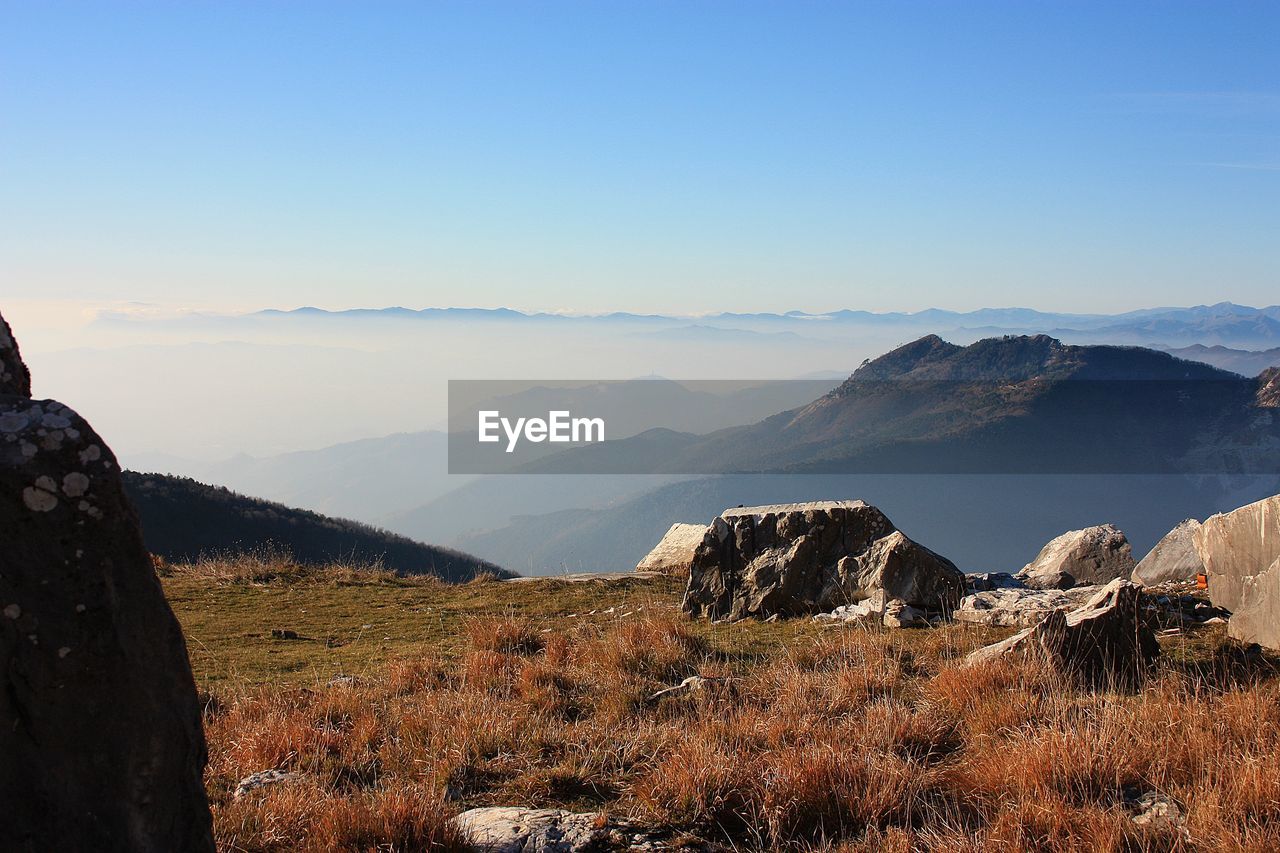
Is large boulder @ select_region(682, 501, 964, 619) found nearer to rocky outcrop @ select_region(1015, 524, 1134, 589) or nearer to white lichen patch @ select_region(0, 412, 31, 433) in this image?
rocky outcrop @ select_region(1015, 524, 1134, 589)

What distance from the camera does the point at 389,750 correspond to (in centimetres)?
618

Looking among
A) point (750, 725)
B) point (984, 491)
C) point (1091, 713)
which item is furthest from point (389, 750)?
point (984, 491)

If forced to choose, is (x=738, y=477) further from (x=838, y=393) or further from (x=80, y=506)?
(x=80, y=506)

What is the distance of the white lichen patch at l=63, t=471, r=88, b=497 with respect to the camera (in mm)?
3439

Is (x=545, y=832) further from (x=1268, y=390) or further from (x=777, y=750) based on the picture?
(x=1268, y=390)

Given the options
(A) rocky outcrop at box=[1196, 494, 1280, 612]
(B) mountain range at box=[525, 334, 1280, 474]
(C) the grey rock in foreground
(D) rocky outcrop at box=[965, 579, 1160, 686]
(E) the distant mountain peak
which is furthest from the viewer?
(E) the distant mountain peak

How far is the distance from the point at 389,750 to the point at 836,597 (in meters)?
6.48

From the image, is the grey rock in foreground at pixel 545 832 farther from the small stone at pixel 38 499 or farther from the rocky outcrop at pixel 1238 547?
the rocky outcrop at pixel 1238 547

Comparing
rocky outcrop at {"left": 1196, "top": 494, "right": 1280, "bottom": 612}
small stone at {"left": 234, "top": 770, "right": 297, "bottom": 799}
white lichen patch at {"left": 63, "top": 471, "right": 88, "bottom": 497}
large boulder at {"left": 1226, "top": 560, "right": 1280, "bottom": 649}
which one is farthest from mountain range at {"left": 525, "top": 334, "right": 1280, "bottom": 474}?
white lichen patch at {"left": 63, "top": 471, "right": 88, "bottom": 497}

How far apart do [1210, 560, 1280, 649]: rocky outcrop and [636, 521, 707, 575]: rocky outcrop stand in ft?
32.3

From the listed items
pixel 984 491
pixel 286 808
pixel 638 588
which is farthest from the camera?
pixel 984 491

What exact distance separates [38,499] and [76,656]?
0.57 m

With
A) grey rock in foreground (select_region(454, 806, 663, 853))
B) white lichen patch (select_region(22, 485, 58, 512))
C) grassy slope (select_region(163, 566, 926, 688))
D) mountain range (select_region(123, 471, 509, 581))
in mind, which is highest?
white lichen patch (select_region(22, 485, 58, 512))

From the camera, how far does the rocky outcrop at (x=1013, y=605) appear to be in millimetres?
9844
